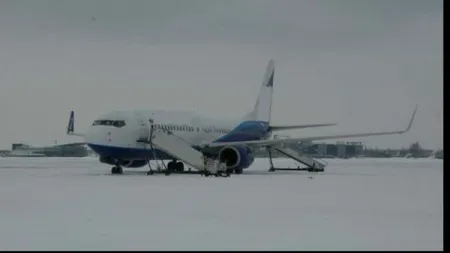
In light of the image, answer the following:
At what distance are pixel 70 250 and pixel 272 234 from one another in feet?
8.67

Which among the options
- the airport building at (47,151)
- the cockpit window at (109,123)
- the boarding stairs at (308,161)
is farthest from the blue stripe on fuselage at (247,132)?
the airport building at (47,151)

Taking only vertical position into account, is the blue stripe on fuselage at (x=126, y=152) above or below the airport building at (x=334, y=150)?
above

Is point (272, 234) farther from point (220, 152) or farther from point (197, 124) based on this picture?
point (197, 124)

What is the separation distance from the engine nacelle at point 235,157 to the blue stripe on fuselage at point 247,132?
353 centimetres

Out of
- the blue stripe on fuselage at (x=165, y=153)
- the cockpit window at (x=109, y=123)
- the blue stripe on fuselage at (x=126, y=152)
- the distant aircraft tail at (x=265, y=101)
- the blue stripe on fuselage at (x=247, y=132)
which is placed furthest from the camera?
the distant aircraft tail at (x=265, y=101)

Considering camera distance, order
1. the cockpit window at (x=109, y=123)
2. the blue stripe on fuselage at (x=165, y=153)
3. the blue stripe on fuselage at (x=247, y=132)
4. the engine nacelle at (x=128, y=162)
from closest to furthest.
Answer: the blue stripe on fuselage at (x=165, y=153) < the cockpit window at (x=109, y=123) < the engine nacelle at (x=128, y=162) < the blue stripe on fuselage at (x=247, y=132)

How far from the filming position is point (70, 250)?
6992 mm

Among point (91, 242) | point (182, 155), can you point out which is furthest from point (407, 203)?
point (182, 155)

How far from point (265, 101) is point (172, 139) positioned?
1057 centimetres

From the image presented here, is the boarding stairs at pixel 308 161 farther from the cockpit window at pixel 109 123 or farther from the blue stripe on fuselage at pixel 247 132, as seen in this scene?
the cockpit window at pixel 109 123

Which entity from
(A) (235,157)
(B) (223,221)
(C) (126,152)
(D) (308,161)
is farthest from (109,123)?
(B) (223,221)

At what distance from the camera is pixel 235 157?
29.5 m

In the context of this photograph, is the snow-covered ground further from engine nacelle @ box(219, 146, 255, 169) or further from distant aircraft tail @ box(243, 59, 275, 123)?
distant aircraft tail @ box(243, 59, 275, 123)

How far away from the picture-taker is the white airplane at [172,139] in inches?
1083
